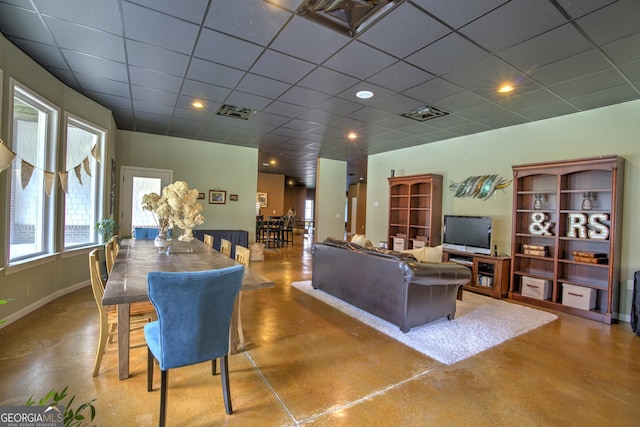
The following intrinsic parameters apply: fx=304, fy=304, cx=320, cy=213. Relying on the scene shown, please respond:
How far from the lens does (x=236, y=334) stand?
2.75 meters

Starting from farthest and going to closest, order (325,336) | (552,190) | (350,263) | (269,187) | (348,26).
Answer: (269,187) → (552,190) → (350,263) → (325,336) → (348,26)

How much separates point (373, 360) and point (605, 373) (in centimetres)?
193

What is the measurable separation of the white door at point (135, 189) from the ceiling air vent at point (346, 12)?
5322 mm

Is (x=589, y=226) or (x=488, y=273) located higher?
(x=589, y=226)

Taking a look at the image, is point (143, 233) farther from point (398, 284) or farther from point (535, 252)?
point (535, 252)

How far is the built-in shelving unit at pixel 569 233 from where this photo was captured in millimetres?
3834

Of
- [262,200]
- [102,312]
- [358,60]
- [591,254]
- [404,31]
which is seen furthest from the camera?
[262,200]

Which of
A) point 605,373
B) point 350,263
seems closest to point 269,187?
point 350,263

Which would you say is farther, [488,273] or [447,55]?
[488,273]

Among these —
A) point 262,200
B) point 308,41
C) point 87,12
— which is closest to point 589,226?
point 308,41

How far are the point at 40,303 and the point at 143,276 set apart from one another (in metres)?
2.60

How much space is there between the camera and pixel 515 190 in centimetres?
470

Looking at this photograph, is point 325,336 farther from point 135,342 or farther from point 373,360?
point 135,342

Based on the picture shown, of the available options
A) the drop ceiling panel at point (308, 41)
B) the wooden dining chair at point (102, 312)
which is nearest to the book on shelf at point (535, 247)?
the drop ceiling panel at point (308, 41)
